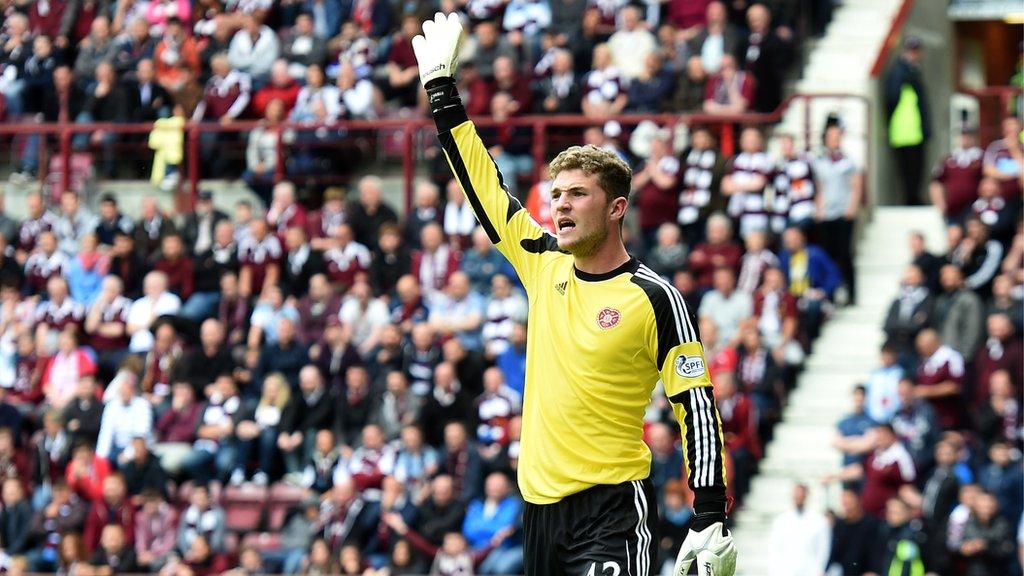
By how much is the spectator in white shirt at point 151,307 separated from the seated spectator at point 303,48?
285cm

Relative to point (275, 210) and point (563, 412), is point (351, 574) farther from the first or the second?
point (563, 412)

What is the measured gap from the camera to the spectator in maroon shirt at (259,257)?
60.2 feet

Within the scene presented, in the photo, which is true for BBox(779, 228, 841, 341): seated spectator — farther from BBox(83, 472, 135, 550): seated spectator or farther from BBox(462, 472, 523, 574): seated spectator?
BBox(83, 472, 135, 550): seated spectator

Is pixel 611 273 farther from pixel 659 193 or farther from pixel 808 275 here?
pixel 659 193

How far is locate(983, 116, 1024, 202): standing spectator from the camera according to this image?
16.0 meters

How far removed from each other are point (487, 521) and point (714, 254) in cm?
307

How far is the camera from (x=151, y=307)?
18.4m

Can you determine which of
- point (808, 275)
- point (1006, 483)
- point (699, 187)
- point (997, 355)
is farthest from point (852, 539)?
point (699, 187)

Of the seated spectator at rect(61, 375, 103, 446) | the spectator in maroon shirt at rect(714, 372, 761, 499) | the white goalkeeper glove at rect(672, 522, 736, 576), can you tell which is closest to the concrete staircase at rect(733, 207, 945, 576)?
the spectator in maroon shirt at rect(714, 372, 761, 499)

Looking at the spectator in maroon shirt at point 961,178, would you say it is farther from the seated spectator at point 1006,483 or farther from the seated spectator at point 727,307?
the seated spectator at point 1006,483

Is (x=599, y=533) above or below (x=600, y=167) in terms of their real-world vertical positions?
below

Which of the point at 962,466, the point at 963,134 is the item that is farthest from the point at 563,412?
the point at 963,134

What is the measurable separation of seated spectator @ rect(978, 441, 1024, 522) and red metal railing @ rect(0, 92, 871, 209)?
4521 mm

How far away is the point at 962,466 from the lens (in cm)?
1423
